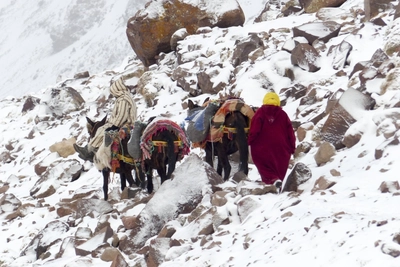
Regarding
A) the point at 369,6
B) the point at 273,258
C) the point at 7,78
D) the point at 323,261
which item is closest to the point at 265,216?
the point at 273,258

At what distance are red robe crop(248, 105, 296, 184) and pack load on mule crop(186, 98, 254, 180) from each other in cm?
57

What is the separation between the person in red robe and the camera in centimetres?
706

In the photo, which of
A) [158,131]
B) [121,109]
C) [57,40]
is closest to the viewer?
[158,131]

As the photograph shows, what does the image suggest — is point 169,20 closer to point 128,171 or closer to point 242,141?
point 128,171

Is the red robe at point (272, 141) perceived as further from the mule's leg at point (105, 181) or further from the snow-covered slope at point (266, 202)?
the mule's leg at point (105, 181)

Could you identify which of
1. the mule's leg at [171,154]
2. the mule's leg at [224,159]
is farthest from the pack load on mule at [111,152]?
the mule's leg at [224,159]

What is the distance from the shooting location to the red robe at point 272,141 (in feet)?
23.2

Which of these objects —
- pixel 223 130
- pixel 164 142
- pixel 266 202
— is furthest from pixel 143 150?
pixel 266 202

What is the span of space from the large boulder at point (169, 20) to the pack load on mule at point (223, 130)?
28.7 feet

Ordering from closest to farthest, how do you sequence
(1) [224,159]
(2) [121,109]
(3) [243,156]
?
(3) [243,156] → (1) [224,159] → (2) [121,109]

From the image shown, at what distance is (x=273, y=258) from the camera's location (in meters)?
4.57

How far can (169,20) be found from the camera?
17.0 meters

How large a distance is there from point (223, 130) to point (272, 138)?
95 centimetres

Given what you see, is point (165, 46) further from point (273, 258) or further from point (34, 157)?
point (273, 258)
